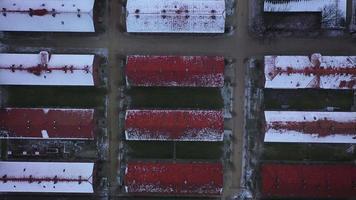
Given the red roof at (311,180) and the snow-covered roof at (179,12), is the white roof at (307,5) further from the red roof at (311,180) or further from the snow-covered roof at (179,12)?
the red roof at (311,180)

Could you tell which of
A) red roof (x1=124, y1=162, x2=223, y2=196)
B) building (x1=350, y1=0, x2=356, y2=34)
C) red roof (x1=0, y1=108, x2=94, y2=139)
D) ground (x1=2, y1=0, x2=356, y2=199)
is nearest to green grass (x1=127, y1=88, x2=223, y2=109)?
ground (x1=2, y1=0, x2=356, y2=199)

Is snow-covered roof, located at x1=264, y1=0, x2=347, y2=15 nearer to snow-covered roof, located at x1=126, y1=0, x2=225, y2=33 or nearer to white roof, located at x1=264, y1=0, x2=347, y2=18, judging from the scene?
white roof, located at x1=264, y1=0, x2=347, y2=18

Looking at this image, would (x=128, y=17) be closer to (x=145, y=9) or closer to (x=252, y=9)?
(x=145, y=9)

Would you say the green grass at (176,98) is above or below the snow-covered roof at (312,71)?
below

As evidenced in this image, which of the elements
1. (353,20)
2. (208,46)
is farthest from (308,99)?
(208,46)

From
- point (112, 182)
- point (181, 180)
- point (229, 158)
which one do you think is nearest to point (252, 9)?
point (229, 158)

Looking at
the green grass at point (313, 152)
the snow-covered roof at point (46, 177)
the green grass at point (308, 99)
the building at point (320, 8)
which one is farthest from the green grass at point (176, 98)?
the building at point (320, 8)
